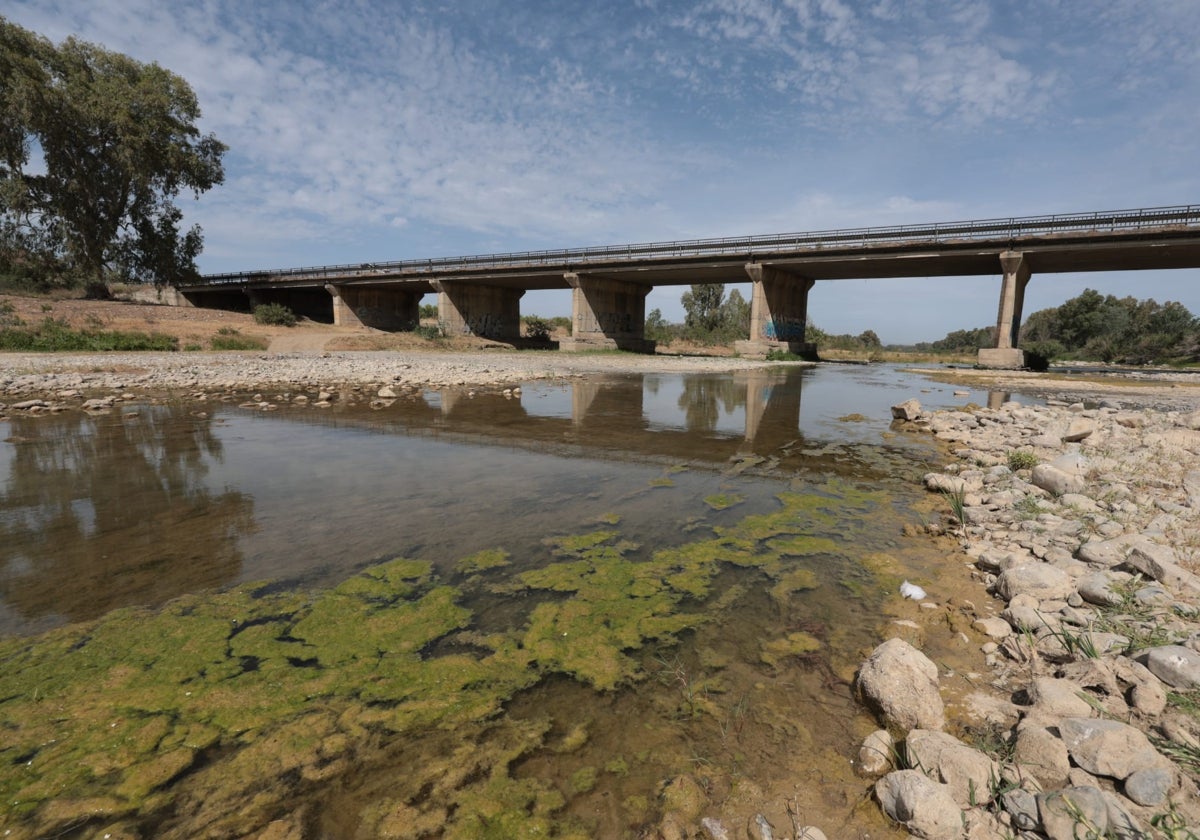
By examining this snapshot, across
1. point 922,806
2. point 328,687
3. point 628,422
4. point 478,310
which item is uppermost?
point 478,310

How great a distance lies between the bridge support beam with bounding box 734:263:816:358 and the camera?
39094mm

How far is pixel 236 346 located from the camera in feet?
106

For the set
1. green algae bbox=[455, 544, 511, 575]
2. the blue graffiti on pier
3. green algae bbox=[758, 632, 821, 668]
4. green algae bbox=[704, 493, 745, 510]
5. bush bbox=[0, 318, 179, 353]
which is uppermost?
the blue graffiti on pier

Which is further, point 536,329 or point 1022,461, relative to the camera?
point 536,329

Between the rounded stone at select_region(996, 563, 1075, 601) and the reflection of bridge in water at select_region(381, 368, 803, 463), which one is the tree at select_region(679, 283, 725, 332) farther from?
the rounded stone at select_region(996, 563, 1075, 601)

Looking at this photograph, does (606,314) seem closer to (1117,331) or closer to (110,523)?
(110,523)

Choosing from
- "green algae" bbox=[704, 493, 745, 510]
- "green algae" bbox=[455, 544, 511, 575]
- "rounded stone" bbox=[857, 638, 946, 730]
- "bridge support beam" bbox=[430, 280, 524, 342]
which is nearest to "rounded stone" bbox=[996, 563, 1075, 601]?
"rounded stone" bbox=[857, 638, 946, 730]

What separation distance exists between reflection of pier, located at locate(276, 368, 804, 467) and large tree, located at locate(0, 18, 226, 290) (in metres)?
41.8

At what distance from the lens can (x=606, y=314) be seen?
46.0 m

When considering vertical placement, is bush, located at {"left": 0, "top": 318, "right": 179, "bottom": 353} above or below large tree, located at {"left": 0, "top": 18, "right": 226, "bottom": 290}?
below

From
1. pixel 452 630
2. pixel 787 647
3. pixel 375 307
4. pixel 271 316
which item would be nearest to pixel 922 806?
pixel 787 647

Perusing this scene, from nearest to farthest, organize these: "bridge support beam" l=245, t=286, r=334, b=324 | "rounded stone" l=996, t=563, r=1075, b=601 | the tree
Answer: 1. "rounded stone" l=996, t=563, r=1075, b=601
2. "bridge support beam" l=245, t=286, r=334, b=324
3. the tree

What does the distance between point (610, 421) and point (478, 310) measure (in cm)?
4091

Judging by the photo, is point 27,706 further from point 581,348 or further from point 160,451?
point 581,348
